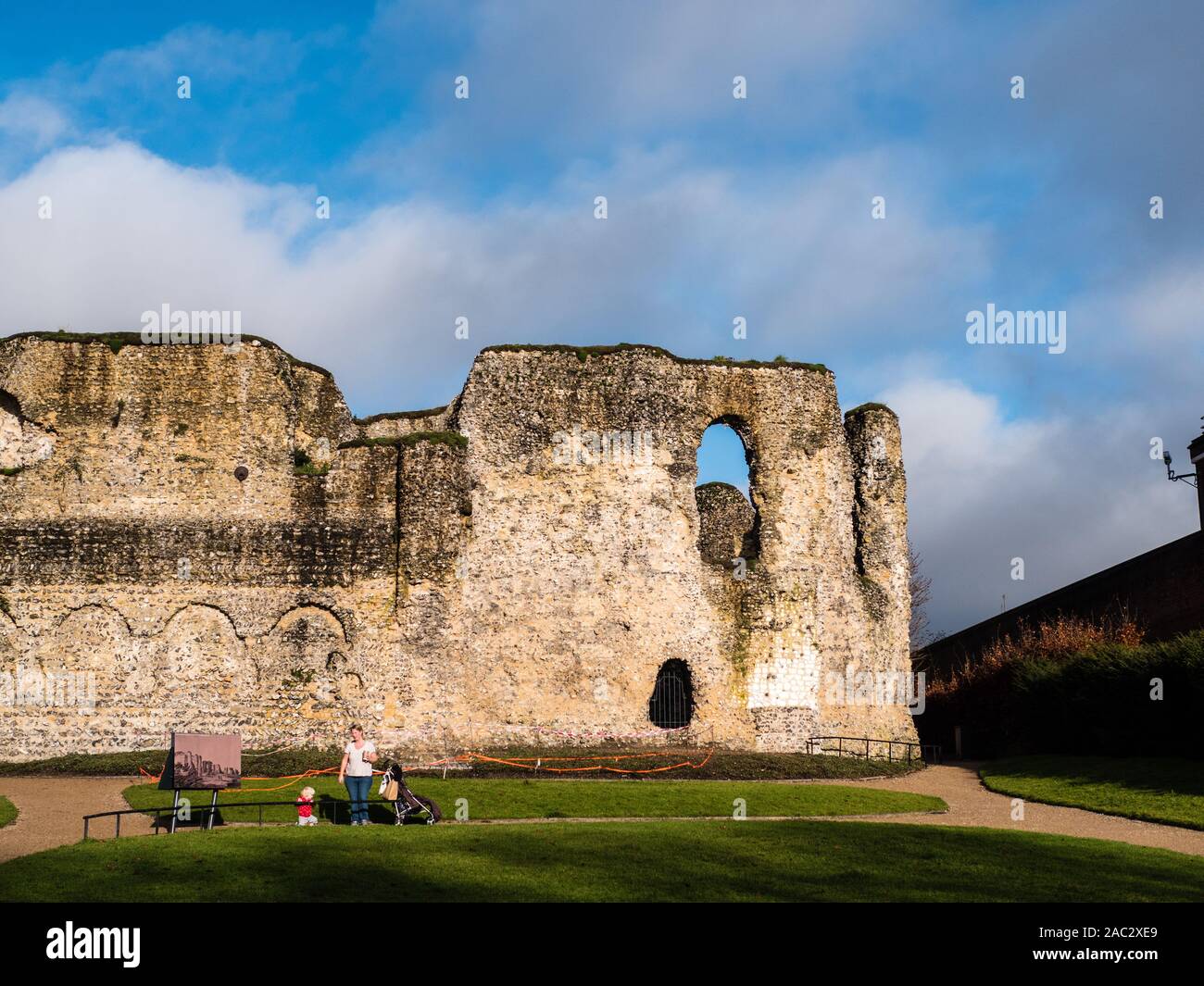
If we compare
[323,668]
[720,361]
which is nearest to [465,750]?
[323,668]

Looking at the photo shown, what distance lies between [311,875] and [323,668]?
537 inches

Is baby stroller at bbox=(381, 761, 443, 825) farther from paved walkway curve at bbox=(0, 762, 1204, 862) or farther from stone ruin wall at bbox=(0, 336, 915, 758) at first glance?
stone ruin wall at bbox=(0, 336, 915, 758)

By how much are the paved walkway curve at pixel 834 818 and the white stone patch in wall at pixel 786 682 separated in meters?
3.68

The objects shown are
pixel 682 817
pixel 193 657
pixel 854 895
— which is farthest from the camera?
pixel 193 657

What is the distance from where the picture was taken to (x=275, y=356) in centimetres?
2702

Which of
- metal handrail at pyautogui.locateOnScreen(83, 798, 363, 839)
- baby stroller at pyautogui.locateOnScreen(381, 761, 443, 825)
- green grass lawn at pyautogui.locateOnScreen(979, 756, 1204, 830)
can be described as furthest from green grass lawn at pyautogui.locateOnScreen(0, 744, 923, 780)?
baby stroller at pyautogui.locateOnScreen(381, 761, 443, 825)

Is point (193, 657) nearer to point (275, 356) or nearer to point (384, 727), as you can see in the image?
point (384, 727)

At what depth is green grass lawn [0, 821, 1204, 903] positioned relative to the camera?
1178cm

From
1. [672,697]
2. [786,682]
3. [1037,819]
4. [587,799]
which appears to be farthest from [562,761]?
[1037,819]

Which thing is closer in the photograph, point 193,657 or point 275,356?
point 193,657

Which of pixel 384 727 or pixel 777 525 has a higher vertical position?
pixel 777 525

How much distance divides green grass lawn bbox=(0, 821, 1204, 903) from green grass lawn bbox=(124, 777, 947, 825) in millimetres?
2764

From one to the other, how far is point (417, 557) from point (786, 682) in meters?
9.01

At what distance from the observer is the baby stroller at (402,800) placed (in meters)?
17.3
